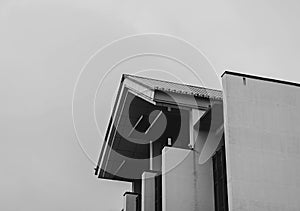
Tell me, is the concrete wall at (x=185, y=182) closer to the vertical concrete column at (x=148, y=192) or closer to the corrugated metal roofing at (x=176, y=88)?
the vertical concrete column at (x=148, y=192)

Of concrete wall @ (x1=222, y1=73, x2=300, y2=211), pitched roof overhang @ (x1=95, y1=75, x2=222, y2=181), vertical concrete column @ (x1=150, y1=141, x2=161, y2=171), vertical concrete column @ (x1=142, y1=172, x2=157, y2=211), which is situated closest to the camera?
concrete wall @ (x1=222, y1=73, x2=300, y2=211)

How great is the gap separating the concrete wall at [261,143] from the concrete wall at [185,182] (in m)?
4.96

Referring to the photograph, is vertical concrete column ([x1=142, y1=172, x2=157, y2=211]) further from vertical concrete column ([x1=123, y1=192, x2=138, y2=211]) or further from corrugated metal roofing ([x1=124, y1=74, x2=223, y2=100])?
corrugated metal roofing ([x1=124, y1=74, x2=223, y2=100])

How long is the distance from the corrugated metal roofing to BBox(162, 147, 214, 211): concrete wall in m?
3.62

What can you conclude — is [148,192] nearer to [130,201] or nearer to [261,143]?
[130,201]

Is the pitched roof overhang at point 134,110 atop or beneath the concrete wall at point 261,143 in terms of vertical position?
atop

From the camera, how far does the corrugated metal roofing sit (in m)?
34.5

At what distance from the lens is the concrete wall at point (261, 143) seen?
1090 inches

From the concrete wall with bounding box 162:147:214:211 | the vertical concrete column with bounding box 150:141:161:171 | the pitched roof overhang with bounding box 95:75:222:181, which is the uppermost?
the pitched roof overhang with bounding box 95:75:222:181

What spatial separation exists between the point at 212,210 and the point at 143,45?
9.92 m

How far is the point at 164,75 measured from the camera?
3644 cm

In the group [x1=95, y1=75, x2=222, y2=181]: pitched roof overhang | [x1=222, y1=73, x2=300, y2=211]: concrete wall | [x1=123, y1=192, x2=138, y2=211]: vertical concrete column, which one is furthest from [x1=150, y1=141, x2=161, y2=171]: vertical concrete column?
[x1=222, y1=73, x2=300, y2=211]: concrete wall

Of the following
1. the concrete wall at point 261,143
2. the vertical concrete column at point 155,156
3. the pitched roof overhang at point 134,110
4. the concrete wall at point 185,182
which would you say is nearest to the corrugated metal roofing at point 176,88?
the pitched roof overhang at point 134,110

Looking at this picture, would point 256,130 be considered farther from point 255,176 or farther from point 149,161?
Answer: point 149,161
